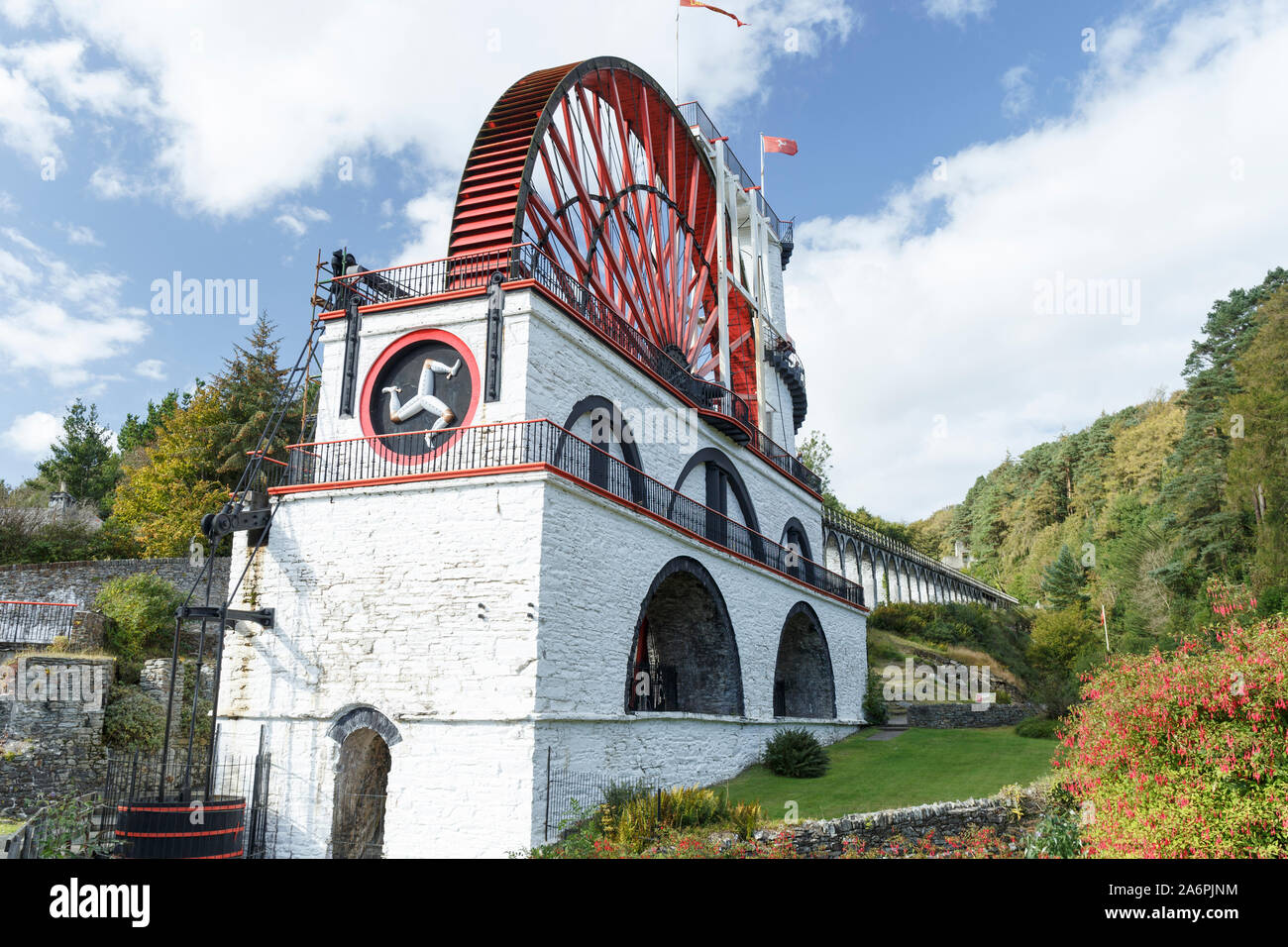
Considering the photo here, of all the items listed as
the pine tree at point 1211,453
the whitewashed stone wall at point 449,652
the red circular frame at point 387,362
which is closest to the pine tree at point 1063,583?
the pine tree at point 1211,453

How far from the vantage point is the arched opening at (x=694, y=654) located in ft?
58.1

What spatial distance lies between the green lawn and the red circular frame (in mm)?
8043

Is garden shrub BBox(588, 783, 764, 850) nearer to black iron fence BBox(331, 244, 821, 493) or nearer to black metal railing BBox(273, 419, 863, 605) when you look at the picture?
black metal railing BBox(273, 419, 863, 605)

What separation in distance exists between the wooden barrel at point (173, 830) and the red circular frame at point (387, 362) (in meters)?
5.80

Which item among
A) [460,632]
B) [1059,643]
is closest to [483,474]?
[460,632]

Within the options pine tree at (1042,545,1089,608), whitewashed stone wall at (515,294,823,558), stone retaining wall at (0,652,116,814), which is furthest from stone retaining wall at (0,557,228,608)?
pine tree at (1042,545,1089,608)

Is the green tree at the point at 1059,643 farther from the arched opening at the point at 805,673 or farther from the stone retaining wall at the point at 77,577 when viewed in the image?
the stone retaining wall at the point at 77,577

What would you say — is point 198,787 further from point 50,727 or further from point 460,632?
point 460,632

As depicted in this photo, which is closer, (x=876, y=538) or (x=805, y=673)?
(x=805, y=673)

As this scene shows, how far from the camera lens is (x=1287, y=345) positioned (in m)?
31.1

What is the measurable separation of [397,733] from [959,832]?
8506 millimetres

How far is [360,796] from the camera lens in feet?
42.4

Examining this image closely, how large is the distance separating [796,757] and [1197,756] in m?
9.04
